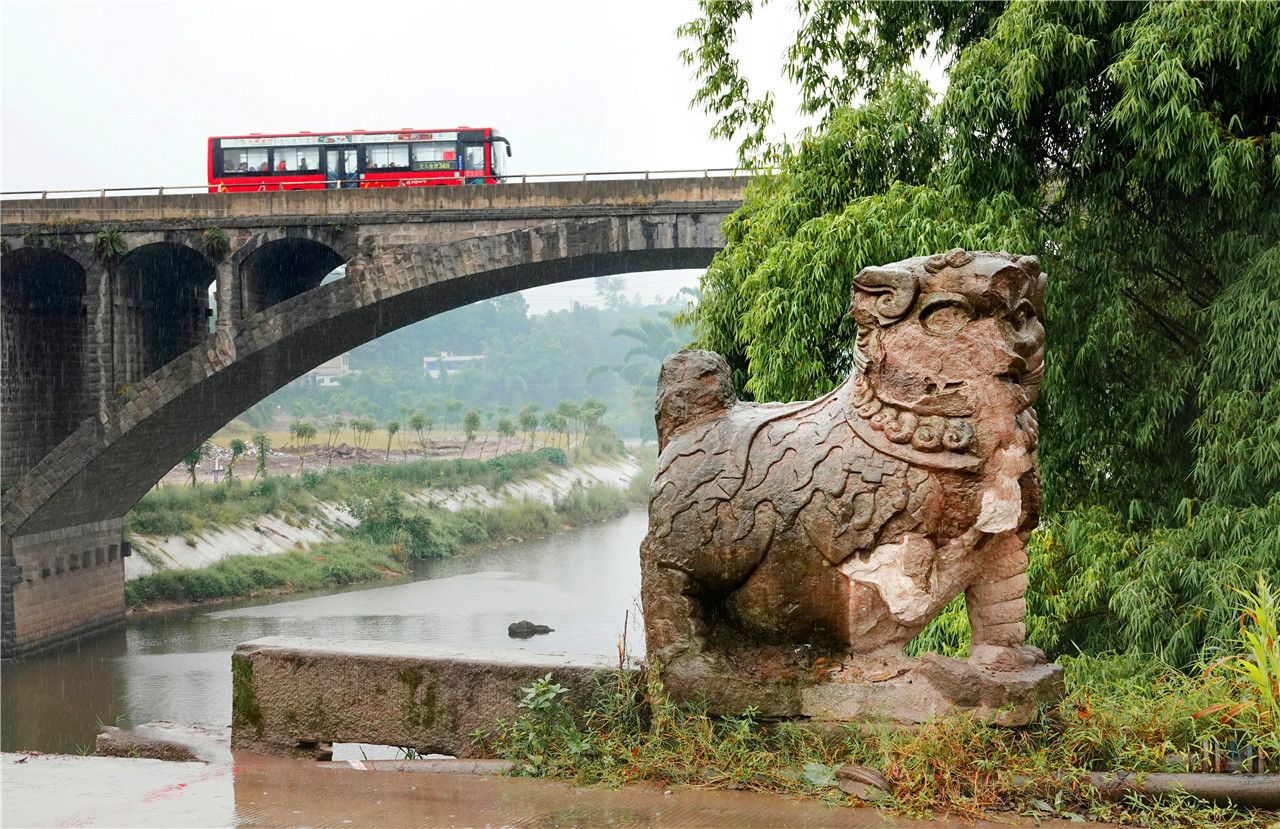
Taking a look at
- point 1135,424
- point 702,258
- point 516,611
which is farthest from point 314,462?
point 1135,424

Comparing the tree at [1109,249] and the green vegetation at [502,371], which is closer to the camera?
the tree at [1109,249]

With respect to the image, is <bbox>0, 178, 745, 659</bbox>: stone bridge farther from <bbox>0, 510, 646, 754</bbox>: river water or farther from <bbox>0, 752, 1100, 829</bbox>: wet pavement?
<bbox>0, 752, 1100, 829</bbox>: wet pavement

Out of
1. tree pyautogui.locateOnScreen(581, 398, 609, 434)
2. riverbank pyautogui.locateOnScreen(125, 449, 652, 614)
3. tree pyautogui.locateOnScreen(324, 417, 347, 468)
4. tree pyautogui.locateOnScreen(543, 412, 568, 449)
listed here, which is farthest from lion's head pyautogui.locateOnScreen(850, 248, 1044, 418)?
tree pyautogui.locateOnScreen(581, 398, 609, 434)

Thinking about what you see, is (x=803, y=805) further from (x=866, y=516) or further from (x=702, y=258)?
(x=702, y=258)

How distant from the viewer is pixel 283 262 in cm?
1834

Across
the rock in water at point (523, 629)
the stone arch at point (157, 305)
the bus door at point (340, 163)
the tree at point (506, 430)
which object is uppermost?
the bus door at point (340, 163)

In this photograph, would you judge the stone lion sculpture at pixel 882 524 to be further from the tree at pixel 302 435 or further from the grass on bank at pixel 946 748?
the tree at pixel 302 435

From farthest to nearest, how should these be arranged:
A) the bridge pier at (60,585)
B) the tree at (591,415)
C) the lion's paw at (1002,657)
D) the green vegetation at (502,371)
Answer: the green vegetation at (502,371)
the tree at (591,415)
the bridge pier at (60,585)
the lion's paw at (1002,657)

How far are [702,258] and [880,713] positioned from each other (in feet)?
44.7

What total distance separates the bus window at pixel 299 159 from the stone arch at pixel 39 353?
366 cm

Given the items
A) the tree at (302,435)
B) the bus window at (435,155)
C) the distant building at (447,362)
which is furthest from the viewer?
the distant building at (447,362)

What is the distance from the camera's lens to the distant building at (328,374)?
5600 centimetres

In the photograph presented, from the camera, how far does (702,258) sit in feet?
54.6

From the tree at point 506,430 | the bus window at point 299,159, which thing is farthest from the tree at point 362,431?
the bus window at point 299,159
